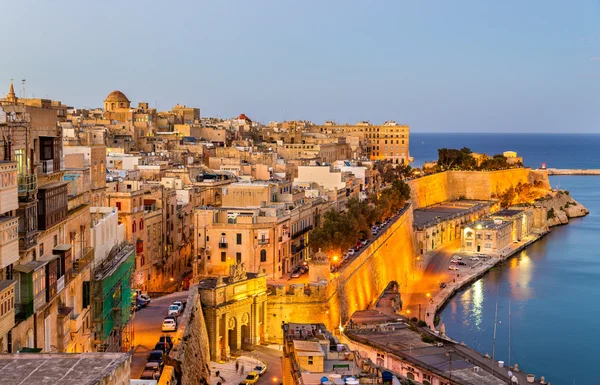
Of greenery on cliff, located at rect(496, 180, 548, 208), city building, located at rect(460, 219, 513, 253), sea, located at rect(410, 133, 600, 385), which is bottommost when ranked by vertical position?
sea, located at rect(410, 133, 600, 385)

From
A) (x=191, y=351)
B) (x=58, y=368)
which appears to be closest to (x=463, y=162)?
(x=191, y=351)

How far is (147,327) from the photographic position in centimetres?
1620

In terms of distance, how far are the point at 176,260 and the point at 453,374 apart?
429 inches

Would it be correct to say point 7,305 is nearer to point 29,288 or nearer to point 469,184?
point 29,288

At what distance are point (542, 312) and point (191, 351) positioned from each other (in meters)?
21.2

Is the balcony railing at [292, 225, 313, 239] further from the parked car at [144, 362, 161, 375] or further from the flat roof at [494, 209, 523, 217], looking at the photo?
the flat roof at [494, 209, 523, 217]

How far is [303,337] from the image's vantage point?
1669 cm

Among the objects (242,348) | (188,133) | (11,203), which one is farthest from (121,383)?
(188,133)

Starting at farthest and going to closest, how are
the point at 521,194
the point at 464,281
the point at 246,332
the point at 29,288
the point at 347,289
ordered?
the point at 521,194, the point at 464,281, the point at 347,289, the point at 246,332, the point at 29,288

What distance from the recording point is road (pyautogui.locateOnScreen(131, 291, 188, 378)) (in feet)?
44.0

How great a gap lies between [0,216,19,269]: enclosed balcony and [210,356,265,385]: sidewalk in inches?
309

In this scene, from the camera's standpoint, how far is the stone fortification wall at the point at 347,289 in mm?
20688

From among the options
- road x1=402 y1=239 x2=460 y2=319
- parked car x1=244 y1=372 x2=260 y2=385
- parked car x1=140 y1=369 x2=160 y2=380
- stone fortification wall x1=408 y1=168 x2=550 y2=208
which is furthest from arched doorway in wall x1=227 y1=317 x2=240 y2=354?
stone fortification wall x1=408 y1=168 x2=550 y2=208

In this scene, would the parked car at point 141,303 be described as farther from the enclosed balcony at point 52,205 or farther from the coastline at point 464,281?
the coastline at point 464,281
